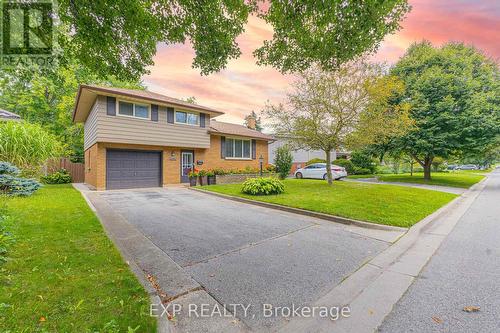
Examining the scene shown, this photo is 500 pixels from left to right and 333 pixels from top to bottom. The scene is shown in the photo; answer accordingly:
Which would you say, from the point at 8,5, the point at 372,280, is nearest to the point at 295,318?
the point at 372,280

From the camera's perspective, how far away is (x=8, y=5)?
4.54 metres

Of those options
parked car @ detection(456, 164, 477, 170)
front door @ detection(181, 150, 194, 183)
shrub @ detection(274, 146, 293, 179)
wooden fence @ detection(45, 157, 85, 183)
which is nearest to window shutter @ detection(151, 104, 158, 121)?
front door @ detection(181, 150, 194, 183)

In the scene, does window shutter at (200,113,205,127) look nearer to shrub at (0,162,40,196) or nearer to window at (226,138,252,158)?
window at (226,138,252,158)

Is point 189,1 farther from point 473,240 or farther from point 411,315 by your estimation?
point 473,240

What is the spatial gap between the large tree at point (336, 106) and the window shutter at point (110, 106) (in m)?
8.18

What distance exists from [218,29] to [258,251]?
540cm

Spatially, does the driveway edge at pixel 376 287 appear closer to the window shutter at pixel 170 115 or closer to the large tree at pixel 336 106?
the large tree at pixel 336 106

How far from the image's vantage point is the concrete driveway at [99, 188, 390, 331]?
280cm

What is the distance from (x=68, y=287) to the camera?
8.52ft

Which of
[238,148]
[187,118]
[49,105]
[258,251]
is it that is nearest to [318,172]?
[238,148]

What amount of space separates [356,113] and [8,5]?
12526 millimetres

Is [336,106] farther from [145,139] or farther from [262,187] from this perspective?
[145,139]

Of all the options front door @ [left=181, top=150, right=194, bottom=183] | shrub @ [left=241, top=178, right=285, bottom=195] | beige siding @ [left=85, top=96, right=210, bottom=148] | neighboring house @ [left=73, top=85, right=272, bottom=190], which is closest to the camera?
shrub @ [left=241, top=178, right=285, bottom=195]

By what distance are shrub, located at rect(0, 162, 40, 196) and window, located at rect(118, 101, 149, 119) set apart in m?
5.09
